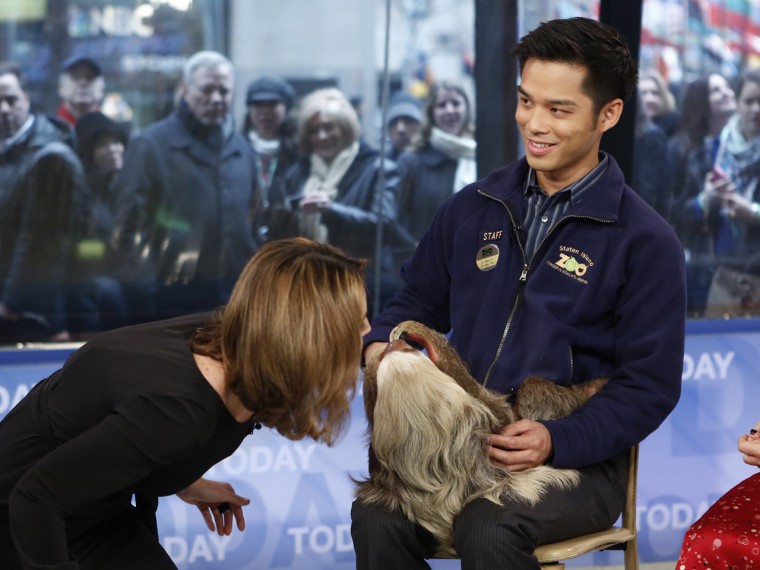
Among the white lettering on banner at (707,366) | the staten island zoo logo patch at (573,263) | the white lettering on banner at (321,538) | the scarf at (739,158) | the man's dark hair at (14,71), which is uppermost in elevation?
the man's dark hair at (14,71)

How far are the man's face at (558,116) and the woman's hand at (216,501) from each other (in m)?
0.97

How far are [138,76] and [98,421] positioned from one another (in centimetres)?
172

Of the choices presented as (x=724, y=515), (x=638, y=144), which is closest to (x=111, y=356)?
(x=724, y=515)

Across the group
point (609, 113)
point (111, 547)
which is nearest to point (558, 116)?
point (609, 113)

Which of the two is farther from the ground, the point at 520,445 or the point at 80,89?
the point at 80,89

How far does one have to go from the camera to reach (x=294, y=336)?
1706 mm

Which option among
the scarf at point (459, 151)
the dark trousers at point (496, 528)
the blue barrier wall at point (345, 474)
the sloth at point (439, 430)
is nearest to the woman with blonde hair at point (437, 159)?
the scarf at point (459, 151)

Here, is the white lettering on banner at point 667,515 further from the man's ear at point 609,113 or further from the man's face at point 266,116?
the man's face at point 266,116

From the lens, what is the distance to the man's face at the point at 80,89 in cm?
314

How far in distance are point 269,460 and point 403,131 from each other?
1.16 m

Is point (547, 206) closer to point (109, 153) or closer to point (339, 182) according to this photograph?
point (339, 182)

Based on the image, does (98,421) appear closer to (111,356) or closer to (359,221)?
(111,356)

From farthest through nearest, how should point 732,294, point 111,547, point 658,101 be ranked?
1. point 732,294
2. point 658,101
3. point 111,547

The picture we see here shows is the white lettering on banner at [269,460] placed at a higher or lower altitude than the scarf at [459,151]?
lower
